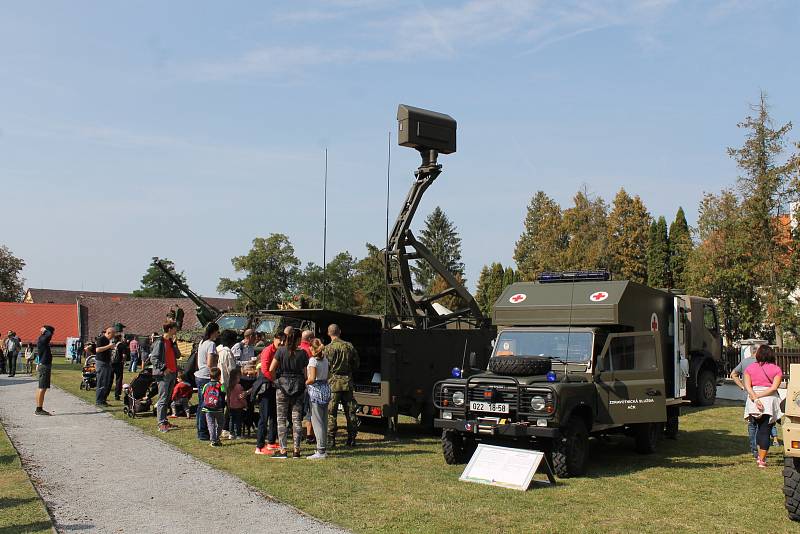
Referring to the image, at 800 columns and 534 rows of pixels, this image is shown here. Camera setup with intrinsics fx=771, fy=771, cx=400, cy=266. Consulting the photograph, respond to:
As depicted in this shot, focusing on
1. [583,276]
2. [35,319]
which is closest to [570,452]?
[583,276]

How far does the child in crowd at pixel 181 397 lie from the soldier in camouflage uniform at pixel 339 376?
4.21 metres

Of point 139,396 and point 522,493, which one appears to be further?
point 139,396

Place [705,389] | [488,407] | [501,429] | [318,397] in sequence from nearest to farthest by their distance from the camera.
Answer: [501,429] < [488,407] < [318,397] < [705,389]

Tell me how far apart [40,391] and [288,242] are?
65.9 meters

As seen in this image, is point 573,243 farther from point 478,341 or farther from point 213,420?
point 213,420

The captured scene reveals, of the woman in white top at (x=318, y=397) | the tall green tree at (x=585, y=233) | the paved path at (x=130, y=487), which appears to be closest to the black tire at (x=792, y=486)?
the paved path at (x=130, y=487)

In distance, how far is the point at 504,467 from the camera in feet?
30.7

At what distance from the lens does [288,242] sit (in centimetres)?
8100

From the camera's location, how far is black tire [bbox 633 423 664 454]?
1170 cm

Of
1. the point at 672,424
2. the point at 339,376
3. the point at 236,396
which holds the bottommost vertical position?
the point at 672,424

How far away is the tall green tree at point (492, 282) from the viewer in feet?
235

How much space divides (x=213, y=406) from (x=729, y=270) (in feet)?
105

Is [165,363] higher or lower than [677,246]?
lower

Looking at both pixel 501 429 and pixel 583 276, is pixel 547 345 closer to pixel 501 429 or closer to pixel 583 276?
pixel 583 276
